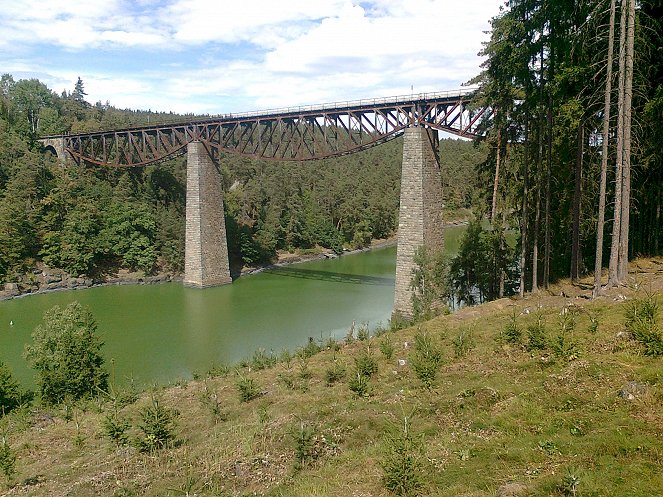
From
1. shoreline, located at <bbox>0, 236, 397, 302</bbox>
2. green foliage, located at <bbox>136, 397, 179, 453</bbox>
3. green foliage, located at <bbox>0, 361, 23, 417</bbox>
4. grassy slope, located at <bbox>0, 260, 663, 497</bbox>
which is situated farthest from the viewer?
shoreline, located at <bbox>0, 236, 397, 302</bbox>

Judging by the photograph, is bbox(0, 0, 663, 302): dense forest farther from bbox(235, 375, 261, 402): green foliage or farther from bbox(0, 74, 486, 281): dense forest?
bbox(235, 375, 261, 402): green foliage

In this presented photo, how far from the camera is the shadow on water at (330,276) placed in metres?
42.1

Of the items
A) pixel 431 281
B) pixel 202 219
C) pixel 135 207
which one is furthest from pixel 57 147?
pixel 431 281

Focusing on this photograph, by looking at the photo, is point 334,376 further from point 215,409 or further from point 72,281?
point 72,281

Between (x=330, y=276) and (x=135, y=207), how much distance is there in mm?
21705

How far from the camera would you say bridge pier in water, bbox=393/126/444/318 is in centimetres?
2784

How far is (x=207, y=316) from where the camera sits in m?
33.1

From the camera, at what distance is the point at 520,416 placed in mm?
7328

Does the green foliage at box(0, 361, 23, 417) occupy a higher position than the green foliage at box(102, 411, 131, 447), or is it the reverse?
the green foliage at box(102, 411, 131, 447)

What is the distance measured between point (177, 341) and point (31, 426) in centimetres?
1393

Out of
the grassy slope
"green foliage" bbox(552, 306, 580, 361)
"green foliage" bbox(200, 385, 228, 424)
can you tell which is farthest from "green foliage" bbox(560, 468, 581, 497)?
"green foliage" bbox(200, 385, 228, 424)

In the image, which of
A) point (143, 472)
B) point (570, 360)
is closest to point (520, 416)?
point (570, 360)

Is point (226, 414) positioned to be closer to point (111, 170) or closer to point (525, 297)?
point (525, 297)

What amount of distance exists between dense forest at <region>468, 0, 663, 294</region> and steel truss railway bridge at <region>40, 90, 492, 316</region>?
12.2ft
